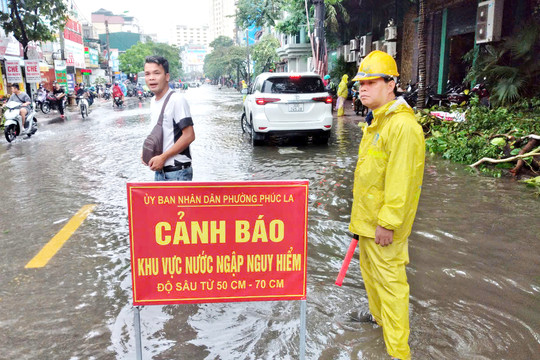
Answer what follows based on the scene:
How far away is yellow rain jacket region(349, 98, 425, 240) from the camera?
256 cm

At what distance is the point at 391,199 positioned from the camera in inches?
102

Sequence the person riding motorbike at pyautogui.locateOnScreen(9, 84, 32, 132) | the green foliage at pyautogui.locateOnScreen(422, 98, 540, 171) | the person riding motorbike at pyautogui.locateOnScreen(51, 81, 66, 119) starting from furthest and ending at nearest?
the person riding motorbike at pyautogui.locateOnScreen(51, 81, 66, 119)
the person riding motorbike at pyautogui.locateOnScreen(9, 84, 32, 132)
the green foliage at pyautogui.locateOnScreen(422, 98, 540, 171)

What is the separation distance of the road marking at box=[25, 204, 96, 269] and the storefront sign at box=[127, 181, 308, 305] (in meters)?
2.41

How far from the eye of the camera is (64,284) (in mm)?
4023

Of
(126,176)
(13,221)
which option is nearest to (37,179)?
(126,176)

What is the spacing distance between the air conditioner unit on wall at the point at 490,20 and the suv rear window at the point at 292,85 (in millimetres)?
5416

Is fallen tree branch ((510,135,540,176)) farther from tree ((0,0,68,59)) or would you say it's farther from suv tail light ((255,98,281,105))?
tree ((0,0,68,59))

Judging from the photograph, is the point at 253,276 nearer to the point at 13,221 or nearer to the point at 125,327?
the point at 125,327

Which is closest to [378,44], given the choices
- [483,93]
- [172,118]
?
[483,93]

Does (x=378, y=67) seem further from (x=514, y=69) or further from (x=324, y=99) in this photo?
(x=514, y=69)

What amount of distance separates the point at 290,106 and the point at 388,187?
27.1ft

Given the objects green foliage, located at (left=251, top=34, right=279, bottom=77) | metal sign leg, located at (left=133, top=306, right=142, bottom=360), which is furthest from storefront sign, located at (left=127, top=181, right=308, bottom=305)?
green foliage, located at (left=251, top=34, right=279, bottom=77)

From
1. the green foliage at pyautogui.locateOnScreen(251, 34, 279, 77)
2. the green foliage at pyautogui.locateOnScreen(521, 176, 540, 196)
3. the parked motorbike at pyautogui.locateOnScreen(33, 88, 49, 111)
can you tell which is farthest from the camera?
the green foliage at pyautogui.locateOnScreen(251, 34, 279, 77)

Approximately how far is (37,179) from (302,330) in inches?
271
